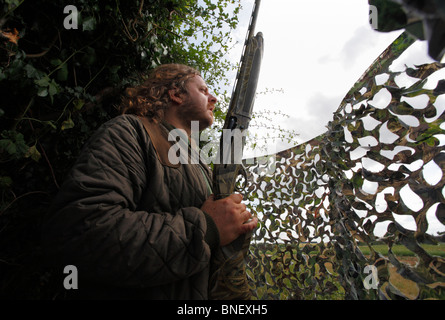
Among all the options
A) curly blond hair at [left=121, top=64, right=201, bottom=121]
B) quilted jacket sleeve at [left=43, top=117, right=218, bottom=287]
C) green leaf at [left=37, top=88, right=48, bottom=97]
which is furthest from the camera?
curly blond hair at [left=121, top=64, right=201, bottom=121]

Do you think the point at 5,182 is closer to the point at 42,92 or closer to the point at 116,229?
the point at 42,92

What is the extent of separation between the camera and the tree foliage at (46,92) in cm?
138

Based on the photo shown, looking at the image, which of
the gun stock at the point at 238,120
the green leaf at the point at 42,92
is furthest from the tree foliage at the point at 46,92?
the gun stock at the point at 238,120

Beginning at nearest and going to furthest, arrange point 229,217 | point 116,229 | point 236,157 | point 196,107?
point 116,229, point 229,217, point 236,157, point 196,107

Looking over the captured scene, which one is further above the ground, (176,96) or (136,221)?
(176,96)

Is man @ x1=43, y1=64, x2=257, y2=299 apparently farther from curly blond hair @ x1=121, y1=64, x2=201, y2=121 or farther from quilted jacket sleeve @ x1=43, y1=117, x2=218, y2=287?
curly blond hair @ x1=121, y1=64, x2=201, y2=121

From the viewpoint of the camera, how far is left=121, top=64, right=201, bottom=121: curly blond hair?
156 centimetres

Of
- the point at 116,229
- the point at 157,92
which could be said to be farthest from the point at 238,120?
the point at 116,229

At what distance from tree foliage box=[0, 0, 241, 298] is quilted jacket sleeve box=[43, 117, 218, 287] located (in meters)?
0.70

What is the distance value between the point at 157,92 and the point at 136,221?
0.98 metres

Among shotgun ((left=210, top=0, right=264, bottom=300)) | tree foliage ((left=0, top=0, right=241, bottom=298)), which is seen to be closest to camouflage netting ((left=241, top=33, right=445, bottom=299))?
shotgun ((left=210, top=0, right=264, bottom=300))

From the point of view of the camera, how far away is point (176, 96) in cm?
163

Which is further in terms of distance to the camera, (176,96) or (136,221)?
(176,96)
